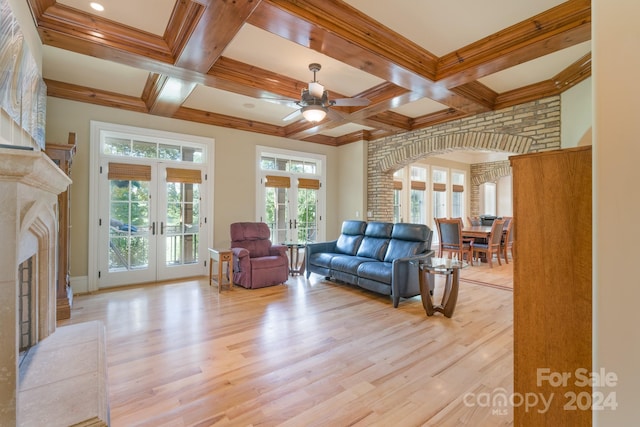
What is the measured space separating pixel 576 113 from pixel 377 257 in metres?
3.11

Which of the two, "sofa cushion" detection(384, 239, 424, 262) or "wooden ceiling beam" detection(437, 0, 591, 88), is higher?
"wooden ceiling beam" detection(437, 0, 591, 88)

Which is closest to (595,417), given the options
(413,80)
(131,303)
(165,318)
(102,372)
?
(102,372)

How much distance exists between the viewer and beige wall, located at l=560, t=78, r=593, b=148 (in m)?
3.39

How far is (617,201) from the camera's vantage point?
0.88 meters

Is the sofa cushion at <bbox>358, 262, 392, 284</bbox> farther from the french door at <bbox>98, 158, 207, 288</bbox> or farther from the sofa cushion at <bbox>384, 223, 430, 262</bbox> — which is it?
the french door at <bbox>98, 158, 207, 288</bbox>

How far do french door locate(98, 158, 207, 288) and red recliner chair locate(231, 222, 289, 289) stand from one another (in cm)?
85

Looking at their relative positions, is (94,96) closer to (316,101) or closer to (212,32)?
(212,32)

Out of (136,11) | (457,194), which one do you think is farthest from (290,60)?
(457,194)

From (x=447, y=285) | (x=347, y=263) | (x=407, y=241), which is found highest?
(x=407, y=241)

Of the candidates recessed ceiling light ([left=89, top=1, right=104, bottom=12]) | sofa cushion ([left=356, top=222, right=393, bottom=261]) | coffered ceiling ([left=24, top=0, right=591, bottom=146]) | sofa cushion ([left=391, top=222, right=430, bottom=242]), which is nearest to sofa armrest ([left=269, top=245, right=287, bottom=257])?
sofa cushion ([left=356, top=222, right=393, bottom=261])

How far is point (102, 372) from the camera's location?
1.49 meters

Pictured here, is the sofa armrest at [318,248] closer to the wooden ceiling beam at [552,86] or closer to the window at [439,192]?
the wooden ceiling beam at [552,86]

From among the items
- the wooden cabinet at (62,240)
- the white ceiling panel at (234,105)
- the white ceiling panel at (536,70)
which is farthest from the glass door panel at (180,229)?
the white ceiling panel at (536,70)

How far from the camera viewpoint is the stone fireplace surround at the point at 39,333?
3.45 feet
